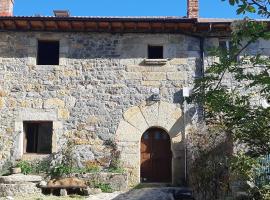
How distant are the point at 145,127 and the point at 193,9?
3.71 m

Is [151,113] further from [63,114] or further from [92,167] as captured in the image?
[63,114]

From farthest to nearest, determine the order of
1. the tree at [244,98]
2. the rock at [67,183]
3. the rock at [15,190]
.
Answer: the rock at [67,183] < the rock at [15,190] < the tree at [244,98]

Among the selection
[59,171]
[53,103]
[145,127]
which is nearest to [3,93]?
[53,103]

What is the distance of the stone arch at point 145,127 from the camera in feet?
38.6

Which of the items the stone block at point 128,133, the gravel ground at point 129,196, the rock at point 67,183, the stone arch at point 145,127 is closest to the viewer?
the gravel ground at point 129,196

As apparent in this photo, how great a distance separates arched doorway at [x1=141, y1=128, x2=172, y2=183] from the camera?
39.6ft

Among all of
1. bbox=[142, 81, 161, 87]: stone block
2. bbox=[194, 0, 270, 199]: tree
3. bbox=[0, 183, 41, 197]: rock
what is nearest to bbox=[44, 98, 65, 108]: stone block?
bbox=[142, 81, 161, 87]: stone block

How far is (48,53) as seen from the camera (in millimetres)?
12828

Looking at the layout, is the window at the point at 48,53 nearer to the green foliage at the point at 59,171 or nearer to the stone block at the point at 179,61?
the green foliage at the point at 59,171

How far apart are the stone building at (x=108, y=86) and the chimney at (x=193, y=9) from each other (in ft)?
0.10

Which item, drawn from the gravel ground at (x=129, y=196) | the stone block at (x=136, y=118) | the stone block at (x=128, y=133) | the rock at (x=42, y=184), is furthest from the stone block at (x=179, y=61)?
the rock at (x=42, y=184)

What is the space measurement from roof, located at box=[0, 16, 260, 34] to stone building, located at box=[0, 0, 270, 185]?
3cm

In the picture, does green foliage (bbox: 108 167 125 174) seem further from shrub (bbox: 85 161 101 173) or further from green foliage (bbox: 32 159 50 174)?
green foliage (bbox: 32 159 50 174)

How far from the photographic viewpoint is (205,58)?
12.3m
